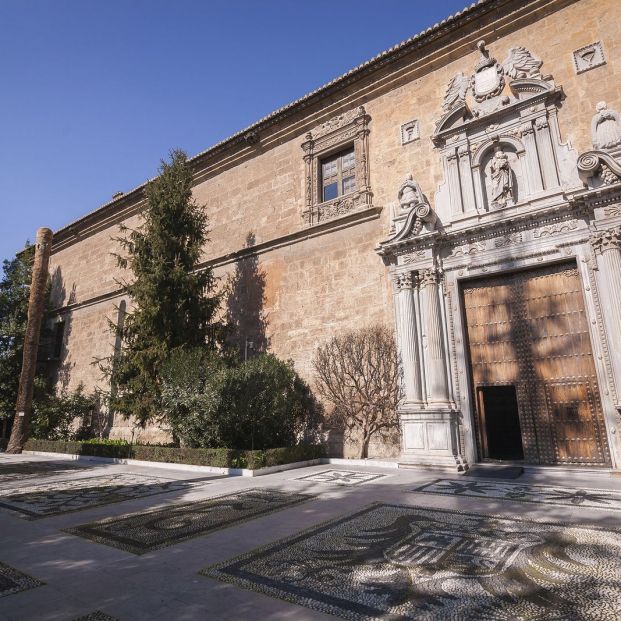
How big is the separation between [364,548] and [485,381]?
707 centimetres

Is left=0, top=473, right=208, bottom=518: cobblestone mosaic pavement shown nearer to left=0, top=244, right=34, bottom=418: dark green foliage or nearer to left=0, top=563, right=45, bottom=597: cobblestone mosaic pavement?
left=0, top=563, right=45, bottom=597: cobblestone mosaic pavement

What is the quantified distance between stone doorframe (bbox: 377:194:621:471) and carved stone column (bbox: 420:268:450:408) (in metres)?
0.02

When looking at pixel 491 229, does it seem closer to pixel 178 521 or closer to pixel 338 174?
pixel 338 174

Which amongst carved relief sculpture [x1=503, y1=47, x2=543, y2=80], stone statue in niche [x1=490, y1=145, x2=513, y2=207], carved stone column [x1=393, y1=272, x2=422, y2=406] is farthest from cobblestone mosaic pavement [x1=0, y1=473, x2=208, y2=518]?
carved relief sculpture [x1=503, y1=47, x2=543, y2=80]

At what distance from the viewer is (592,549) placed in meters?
3.60

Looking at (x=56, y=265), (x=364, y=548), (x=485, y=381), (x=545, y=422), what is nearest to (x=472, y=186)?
(x=485, y=381)

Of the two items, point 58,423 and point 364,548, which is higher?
point 58,423

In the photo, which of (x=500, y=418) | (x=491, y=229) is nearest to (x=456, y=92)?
(x=491, y=229)

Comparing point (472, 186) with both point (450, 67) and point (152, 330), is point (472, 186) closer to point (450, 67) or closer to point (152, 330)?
point (450, 67)

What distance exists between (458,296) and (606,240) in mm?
3117

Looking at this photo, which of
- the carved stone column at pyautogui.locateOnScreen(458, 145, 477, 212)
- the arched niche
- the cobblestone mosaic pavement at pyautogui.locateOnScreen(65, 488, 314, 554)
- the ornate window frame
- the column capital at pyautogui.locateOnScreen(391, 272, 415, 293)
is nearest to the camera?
the cobblestone mosaic pavement at pyautogui.locateOnScreen(65, 488, 314, 554)

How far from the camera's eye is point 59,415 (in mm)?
16844

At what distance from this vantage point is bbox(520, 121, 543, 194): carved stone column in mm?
9742

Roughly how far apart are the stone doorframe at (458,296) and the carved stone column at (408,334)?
0.02 meters
